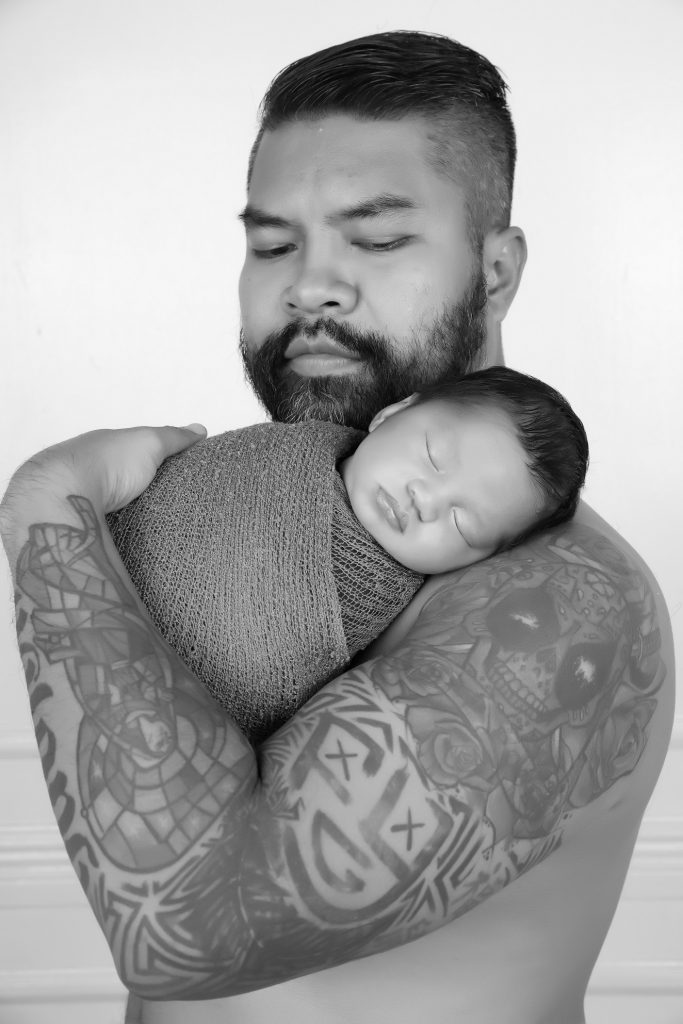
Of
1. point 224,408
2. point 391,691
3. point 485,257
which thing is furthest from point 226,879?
point 224,408

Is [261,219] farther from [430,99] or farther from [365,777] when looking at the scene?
[365,777]

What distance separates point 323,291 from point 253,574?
1.73 feet

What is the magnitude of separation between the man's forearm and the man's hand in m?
0.14

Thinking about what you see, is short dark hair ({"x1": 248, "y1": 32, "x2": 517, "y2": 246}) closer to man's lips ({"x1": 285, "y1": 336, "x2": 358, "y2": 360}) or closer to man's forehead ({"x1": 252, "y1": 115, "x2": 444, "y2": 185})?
man's forehead ({"x1": 252, "y1": 115, "x2": 444, "y2": 185})

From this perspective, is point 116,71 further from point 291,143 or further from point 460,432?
point 460,432

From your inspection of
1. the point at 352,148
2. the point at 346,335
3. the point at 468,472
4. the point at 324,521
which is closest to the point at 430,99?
the point at 352,148

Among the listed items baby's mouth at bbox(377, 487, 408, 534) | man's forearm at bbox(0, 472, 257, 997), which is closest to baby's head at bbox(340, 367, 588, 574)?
baby's mouth at bbox(377, 487, 408, 534)

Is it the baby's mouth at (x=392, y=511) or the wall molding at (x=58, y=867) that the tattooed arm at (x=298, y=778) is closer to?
the baby's mouth at (x=392, y=511)

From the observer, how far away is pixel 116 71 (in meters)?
3.18

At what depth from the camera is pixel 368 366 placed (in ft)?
5.51

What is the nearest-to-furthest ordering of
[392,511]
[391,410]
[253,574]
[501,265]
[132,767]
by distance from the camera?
[132,767]
[253,574]
[392,511]
[391,410]
[501,265]

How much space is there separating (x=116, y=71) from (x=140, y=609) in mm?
2430

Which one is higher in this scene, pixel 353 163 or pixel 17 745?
pixel 353 163

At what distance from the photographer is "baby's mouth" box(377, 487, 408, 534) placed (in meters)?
1.41
